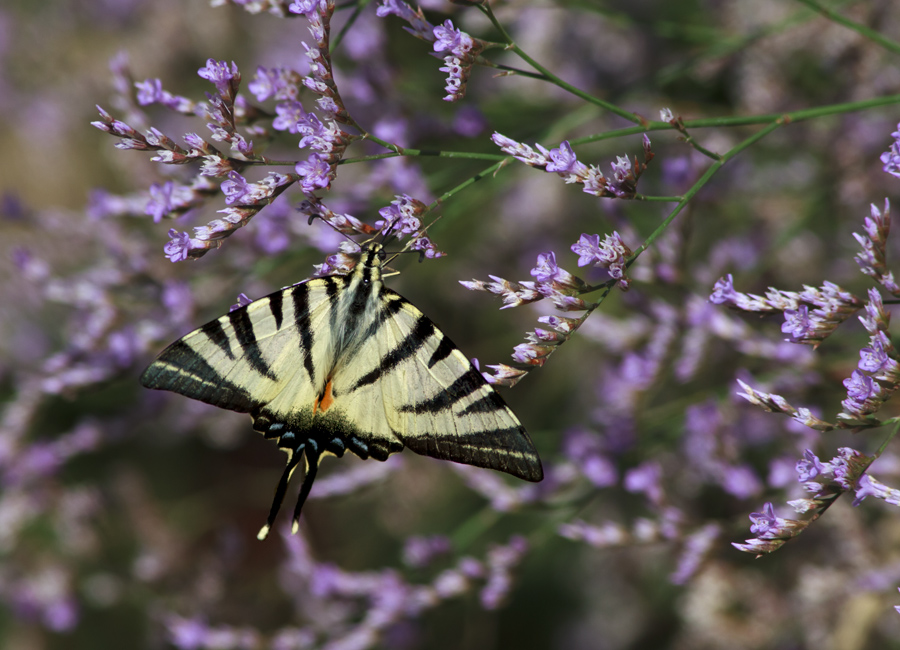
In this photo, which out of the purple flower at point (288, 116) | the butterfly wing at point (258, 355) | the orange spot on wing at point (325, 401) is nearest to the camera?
the purple flower at point (288, 116)

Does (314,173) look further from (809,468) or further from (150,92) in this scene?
(809,468)

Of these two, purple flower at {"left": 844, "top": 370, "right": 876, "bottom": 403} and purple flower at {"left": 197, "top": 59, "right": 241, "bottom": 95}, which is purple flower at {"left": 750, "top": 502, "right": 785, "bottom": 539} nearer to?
purple flower at {"left": 844, "top": 370, "right": 876, "bottom": 403}

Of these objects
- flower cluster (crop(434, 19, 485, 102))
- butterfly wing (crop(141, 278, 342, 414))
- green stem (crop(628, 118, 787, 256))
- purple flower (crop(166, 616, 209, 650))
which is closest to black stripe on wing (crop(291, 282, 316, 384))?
butterfly wing (crop(141, 278, 342, 414))

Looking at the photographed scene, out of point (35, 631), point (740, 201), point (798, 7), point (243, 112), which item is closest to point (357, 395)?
point (243, 112)

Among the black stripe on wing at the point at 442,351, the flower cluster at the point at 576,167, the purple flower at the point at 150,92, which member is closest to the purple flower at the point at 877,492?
the flower cluster at the point at 576,167

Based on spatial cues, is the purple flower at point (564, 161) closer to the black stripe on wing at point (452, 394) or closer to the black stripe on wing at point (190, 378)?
the black stripe on wing at point (452, 394)

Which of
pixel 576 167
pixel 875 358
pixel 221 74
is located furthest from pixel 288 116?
pixel 875 358
